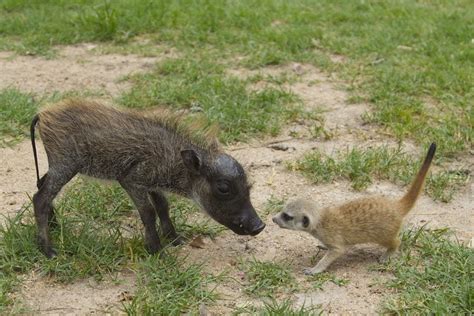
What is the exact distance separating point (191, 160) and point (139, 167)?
379 millimetres

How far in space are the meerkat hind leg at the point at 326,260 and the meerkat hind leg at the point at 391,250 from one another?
0.31 metres

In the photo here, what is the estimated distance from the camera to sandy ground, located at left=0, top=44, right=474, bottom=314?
430cm

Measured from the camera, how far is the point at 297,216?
4.78 m

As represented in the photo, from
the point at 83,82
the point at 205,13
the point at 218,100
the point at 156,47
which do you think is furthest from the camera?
the point at 205,13

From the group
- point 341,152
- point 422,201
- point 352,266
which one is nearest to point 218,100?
point 341,152

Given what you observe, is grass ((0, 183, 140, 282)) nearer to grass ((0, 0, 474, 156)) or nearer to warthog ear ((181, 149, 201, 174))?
warthog ear ((181, 149, 201, 174))

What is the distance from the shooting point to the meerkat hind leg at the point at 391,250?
4.74 m

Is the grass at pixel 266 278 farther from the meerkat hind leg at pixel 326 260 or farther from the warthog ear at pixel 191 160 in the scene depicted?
the warthog ear at pixel 191 160

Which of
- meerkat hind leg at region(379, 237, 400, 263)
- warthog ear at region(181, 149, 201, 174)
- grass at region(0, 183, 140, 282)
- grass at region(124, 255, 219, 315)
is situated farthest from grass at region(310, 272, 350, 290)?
grass at region(0, 183, 140, 282)

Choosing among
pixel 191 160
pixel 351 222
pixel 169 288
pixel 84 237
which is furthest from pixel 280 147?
pixel 169 288

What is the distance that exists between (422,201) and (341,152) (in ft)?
3.45

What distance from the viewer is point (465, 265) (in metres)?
4.47

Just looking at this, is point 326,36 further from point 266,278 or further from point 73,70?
point 266,278

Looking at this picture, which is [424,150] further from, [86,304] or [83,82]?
[83,82]
